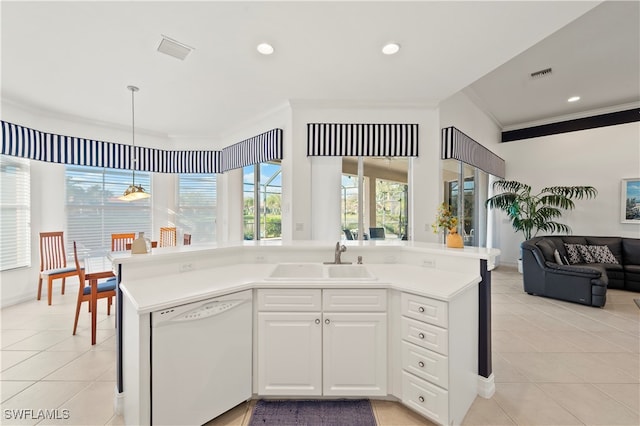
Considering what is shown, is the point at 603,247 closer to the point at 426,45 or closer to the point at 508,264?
the point at 508,264

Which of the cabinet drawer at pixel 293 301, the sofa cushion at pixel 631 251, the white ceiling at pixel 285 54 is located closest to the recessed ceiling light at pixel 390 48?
the white ceiling at pixel 285 54

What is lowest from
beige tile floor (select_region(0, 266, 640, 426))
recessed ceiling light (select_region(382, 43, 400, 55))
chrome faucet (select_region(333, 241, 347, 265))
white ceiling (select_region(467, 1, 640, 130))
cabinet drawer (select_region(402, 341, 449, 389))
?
beige tile floor (select_region(0, 266, 640, 426))

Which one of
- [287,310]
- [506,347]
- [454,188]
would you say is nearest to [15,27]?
[287,310]

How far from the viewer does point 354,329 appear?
185cm

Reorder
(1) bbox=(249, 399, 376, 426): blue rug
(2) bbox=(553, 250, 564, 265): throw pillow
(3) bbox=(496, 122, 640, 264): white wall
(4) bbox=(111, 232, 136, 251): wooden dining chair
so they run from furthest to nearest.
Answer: (3) bbox=(496, 122, 640, 264): white wall < (2) bbox=(553, 250, 564, 265): throw pillow < (4) bbox=(111, 232, 136, 251): wooden dining chair < (1) bbox=(249, 399, 376, 426): blue rug

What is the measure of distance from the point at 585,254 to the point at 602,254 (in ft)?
0.85

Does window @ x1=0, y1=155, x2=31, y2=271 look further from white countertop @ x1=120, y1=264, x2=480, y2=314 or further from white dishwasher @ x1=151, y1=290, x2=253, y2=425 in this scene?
white dishwasher @ x1=151, y1=290, x2=253, y2=425

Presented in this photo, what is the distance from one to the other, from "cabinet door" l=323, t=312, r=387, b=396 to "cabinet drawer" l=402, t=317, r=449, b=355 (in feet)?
0.48

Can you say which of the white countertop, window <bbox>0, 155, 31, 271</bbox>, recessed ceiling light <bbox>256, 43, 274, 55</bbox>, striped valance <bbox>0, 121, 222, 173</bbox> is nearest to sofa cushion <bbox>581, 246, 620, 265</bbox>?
the white countertop

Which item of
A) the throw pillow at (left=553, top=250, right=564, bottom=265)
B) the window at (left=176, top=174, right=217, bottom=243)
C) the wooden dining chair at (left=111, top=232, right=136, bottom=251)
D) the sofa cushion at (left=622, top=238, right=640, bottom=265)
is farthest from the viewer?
the window at (left=176, top=174, right=217, bottom=243)

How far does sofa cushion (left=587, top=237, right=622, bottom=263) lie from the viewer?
4766 millimetres

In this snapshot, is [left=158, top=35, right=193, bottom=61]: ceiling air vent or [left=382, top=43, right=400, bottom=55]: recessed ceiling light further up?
[left=382, top=43, right=400, bottom=55]: recessed ceiling light

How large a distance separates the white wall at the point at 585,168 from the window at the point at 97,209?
320 inches

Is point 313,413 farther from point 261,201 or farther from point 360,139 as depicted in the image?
point 261,201
